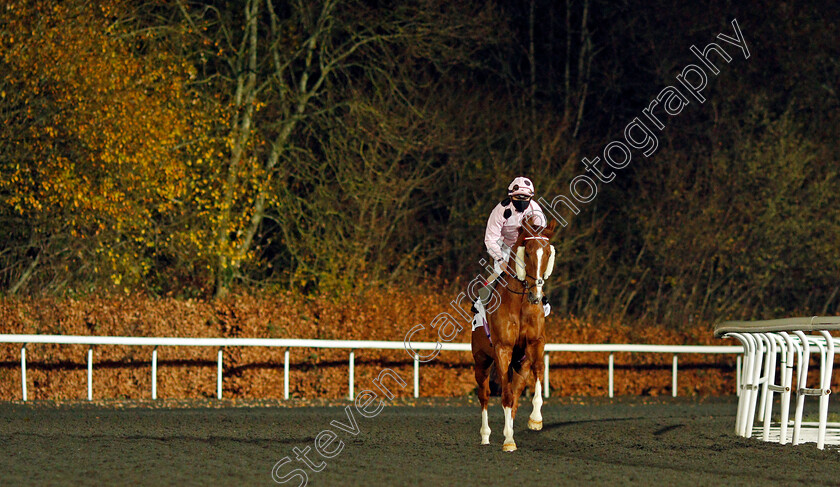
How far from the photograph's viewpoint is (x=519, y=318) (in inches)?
397

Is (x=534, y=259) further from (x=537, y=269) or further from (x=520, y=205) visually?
(x=520, y=205)

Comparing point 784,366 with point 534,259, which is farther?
point 784,366

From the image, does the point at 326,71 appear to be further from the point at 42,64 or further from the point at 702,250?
the point at 702,250

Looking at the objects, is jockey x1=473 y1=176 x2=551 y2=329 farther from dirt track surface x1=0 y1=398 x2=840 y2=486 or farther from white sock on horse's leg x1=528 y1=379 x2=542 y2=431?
dirt track surface x1=0 y1=398 x2=840 y2=486

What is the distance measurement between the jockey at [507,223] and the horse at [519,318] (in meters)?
0.13

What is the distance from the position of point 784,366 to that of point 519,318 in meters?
2.52

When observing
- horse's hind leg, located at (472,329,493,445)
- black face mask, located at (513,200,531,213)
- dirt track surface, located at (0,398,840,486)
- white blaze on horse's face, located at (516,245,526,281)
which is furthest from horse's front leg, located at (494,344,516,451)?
black face mask, located at (513,200,531,213)

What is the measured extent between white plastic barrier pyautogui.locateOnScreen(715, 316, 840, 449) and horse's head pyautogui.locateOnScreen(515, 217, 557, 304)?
210 cm

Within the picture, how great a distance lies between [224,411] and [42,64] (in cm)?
651

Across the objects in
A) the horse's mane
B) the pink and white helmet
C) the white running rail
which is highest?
the pink and white helmet

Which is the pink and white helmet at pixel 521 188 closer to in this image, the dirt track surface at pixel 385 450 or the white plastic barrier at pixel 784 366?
the dirt track surface at pixel 385 450

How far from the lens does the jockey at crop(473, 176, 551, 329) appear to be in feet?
33.8

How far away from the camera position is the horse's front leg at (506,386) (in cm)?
988

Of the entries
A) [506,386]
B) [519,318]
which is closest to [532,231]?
[519,318]
